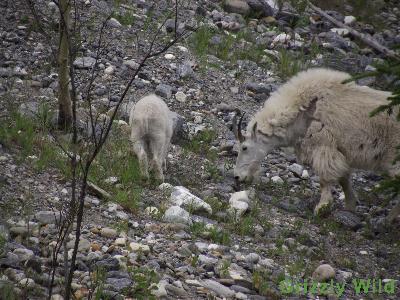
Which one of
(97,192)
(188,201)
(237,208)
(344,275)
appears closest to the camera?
(344,275)

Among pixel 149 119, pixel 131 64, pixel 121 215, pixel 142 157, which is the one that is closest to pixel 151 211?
pixel 121 215

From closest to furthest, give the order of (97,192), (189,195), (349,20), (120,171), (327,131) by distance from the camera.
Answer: (97,192)
(189,195)
(120,171)
(327,131)
(349,20)

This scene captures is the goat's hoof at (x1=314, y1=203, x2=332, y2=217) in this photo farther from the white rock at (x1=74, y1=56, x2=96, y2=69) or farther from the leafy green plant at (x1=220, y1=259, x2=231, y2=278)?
the white rock at (x1=74, y1=56, x2=96, y2=69)

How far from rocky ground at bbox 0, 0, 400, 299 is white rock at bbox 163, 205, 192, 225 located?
12 mm

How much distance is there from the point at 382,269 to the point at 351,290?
0.99 meters

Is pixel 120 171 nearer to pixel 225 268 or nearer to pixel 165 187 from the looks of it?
pixel 165 187

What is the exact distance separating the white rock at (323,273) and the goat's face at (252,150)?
2.90 m

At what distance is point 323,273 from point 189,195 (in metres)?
1.93

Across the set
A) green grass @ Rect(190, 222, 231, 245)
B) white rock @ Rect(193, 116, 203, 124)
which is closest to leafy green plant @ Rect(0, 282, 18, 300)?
green grass @ Rect(190, 222, 231, 245)

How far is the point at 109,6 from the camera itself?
44.8 feet

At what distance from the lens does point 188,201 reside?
25.4ft

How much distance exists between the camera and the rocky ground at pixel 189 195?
575cm

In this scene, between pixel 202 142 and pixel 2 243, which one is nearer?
pixel 2 243

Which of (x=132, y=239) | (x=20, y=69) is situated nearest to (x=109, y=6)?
(x=20, y=69)
